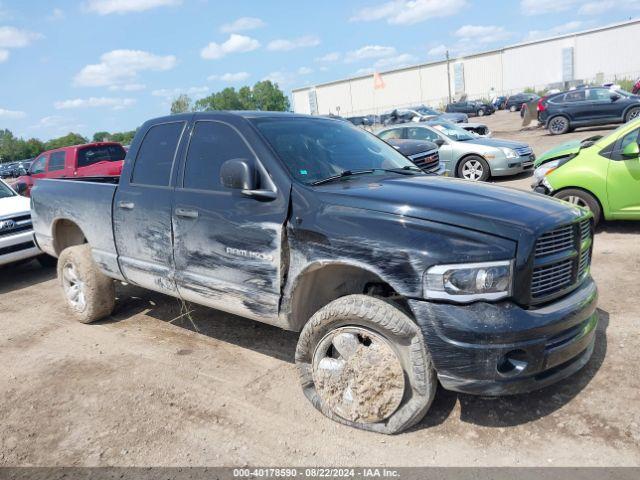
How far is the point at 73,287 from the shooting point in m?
5.40

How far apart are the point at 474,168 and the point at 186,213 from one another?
30.3 feet

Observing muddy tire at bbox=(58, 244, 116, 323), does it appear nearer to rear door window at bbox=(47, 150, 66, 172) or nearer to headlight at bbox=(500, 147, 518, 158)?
rear door window at bbox=(47, 150, 66, 172)

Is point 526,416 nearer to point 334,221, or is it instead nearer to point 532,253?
point 532,253

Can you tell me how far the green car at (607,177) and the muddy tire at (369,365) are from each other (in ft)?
16.3

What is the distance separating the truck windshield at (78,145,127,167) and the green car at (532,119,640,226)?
9.94 meters

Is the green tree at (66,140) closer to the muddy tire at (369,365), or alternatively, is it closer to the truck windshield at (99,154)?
the truck windshield at (99,154)

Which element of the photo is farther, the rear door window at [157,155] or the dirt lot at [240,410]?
the rear door window at [157,155]

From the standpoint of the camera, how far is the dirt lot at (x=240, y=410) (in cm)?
293

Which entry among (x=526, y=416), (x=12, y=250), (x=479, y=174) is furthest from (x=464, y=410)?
(x=479, y=174)

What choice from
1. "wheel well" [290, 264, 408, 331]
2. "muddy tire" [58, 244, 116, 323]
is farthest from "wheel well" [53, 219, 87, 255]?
"wheel well" [290, 264, 408, 331]

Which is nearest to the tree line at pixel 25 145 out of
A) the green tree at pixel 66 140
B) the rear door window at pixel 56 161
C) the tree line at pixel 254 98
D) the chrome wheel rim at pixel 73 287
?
the green tree at pixel 66 140

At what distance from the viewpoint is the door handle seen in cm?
385

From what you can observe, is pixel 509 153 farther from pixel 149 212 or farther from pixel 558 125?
pixel 558 125

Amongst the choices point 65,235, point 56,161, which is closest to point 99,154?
point 56,161
